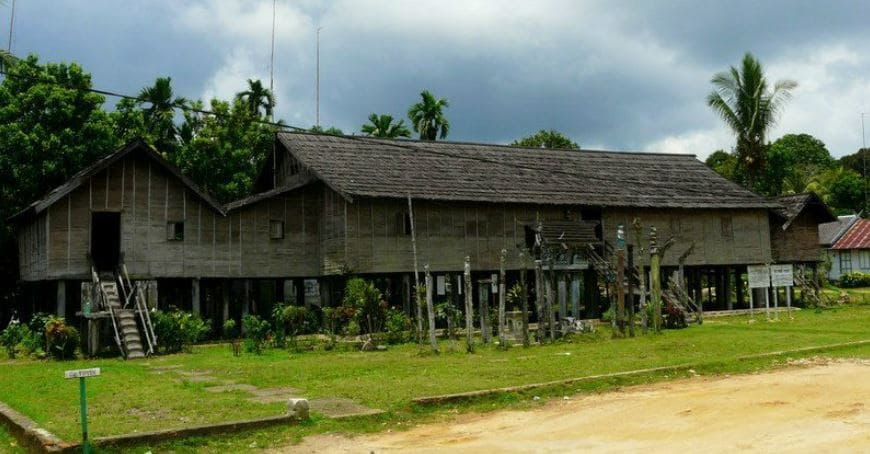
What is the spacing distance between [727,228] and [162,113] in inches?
1117

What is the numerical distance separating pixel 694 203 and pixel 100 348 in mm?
24890

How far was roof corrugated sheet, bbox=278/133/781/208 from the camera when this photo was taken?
1175 inches

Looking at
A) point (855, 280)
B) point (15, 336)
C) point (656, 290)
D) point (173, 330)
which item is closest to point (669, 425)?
point (656, 290)

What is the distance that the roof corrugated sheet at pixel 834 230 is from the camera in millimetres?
60081

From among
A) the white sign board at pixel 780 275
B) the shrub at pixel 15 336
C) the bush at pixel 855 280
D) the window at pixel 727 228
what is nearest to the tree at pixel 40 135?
the shrub at pixel 15 336

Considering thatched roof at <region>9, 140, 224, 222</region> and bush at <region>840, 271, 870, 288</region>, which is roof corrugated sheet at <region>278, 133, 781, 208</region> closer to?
thatched roof at <region>9, 140, 224, 222</region>

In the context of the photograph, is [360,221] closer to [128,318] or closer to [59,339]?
[128,318]

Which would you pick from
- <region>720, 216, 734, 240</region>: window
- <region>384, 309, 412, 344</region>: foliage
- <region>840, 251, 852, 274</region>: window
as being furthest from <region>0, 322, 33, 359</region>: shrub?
<region>840, 251, 852, 274</region>: window

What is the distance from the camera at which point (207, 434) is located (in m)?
9.82

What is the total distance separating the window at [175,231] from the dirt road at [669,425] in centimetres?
1810

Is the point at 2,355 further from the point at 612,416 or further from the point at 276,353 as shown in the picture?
the point at 612,416

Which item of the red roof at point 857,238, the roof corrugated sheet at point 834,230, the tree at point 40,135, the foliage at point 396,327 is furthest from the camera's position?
the roof corrugated sheet at point 834,230

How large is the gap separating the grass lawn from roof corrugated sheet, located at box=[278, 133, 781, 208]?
8.59 m

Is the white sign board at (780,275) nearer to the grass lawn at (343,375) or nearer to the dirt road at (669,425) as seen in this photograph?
the grass lawn at (343,375)
